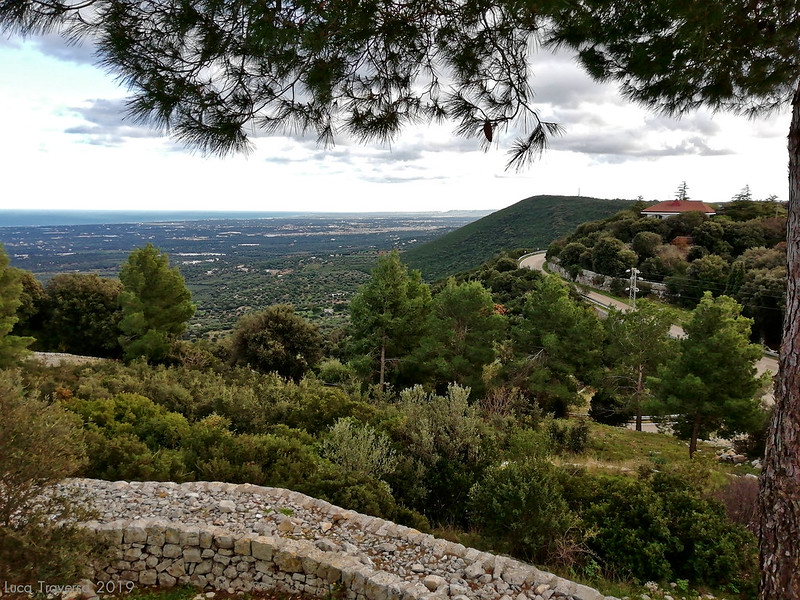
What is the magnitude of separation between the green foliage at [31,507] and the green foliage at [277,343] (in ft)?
55.0

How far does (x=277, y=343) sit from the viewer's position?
20.9 meters

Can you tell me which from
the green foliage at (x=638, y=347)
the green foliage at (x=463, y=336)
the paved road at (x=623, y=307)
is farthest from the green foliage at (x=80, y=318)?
the paved road at (x=623, y=307)

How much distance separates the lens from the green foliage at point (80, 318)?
2377 centimetres

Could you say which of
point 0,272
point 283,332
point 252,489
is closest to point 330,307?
point 283,332

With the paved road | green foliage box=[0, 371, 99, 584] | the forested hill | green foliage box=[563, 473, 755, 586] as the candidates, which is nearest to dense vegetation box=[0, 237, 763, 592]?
green foliage box=[563, 473, 755, 586]

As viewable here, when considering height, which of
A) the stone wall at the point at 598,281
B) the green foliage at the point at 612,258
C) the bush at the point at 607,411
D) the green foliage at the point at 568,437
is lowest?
the bush at the point at 607,411

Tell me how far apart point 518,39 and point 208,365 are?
765 inches

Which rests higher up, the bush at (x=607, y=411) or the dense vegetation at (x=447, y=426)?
the dense vegetation at (x=447, y=426)

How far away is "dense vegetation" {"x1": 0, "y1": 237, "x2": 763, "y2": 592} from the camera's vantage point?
5871 mm

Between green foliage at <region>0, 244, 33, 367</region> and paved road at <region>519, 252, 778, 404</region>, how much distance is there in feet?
66.4

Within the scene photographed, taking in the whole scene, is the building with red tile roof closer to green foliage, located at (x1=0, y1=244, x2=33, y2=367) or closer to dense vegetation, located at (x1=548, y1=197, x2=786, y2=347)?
dense vegetation, located at (x1=548, y1=197, x2=786, y2=347)

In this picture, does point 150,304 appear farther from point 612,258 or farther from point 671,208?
point 671,208

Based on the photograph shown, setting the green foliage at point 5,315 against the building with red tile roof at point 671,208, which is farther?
the building with red tile roof at point 671,208

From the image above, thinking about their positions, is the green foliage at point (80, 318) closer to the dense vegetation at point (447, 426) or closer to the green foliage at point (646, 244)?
the dense vegetation at point (447, 426)
